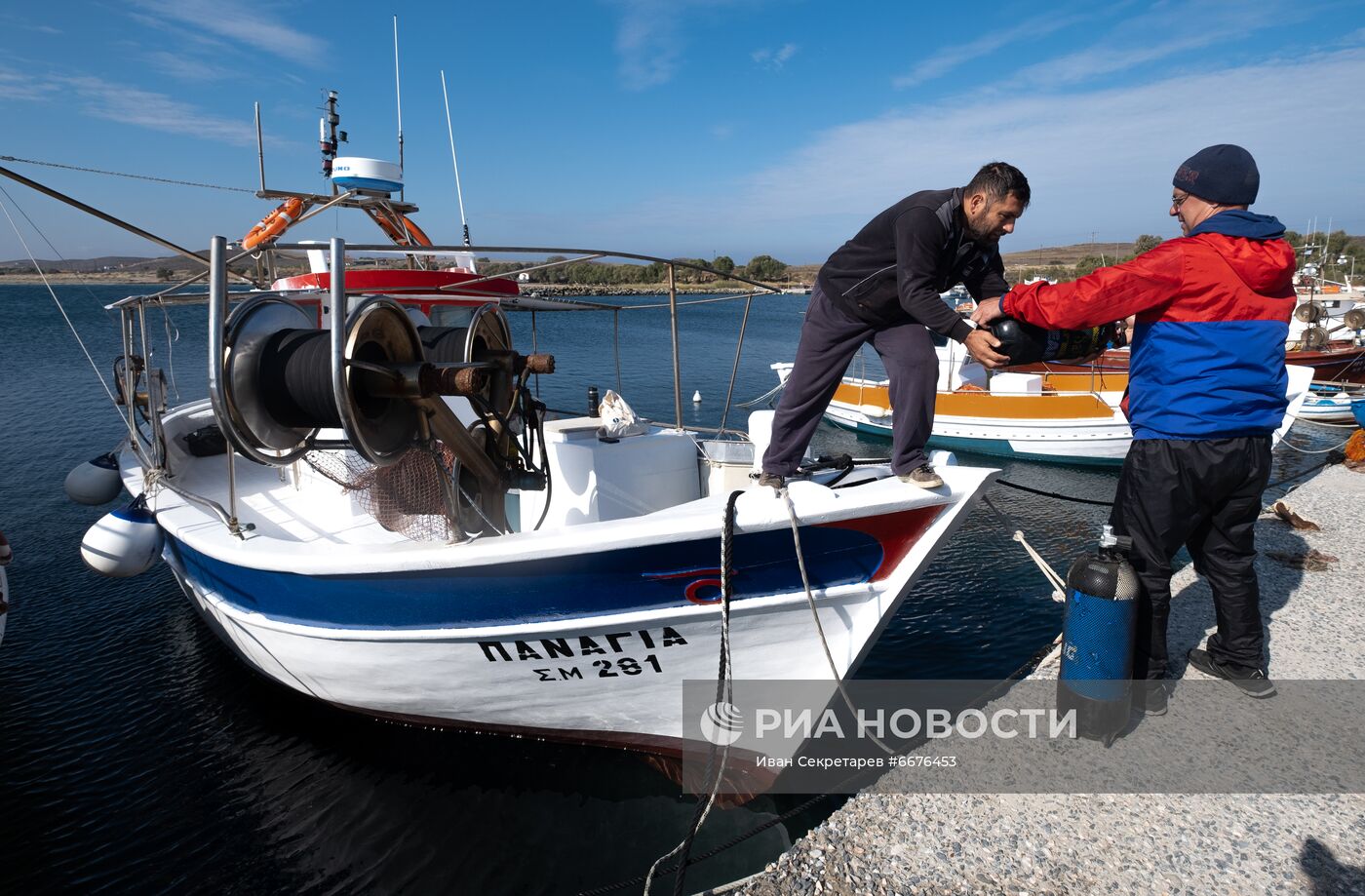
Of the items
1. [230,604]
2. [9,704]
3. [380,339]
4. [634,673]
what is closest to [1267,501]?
[634,673]

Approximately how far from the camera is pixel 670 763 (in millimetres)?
5000

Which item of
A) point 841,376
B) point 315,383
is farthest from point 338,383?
point 841,376

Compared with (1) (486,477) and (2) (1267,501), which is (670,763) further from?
(2) (1267,501)

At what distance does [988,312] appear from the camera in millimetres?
3467

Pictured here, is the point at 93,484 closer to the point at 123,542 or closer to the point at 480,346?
the point at 123,542

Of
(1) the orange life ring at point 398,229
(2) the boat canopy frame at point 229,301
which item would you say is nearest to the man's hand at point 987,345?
(2) the boat canopy frame at point 229,301

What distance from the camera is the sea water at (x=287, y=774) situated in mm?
4469

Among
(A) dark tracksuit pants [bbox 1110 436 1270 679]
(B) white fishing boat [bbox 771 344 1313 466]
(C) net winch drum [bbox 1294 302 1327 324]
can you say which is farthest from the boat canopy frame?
(C) net winch drum [bbox 1294 302 1327 324]

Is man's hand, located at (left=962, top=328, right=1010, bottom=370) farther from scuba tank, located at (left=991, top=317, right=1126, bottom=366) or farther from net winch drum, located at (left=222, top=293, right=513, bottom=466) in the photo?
net winch drum, located at (left=222, top=293, right=513, bottom=466)

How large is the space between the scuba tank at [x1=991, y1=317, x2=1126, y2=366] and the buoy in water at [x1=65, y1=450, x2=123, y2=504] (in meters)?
8.48

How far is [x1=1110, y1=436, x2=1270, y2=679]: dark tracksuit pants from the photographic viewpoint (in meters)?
3.27

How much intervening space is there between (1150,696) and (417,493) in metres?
4.12

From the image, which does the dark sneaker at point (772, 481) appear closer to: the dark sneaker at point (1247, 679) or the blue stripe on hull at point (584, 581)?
the blue stripe on hull at point (584, 581)

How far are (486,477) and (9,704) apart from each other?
484 centimetres
